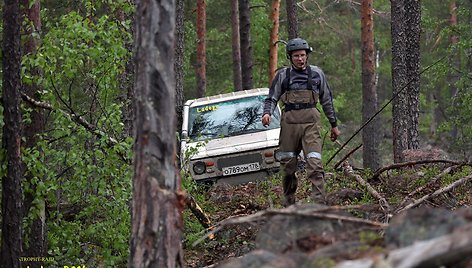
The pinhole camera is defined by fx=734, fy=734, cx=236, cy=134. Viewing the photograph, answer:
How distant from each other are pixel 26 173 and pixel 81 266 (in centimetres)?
150

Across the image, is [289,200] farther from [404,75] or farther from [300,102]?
[404,75]

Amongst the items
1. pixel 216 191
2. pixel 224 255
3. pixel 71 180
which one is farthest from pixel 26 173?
pixel 216 191

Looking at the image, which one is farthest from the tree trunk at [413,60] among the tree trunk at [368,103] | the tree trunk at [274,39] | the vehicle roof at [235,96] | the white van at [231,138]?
the tree trunk at [274,39]

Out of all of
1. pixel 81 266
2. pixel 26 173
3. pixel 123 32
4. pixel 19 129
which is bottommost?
pixel 81 266

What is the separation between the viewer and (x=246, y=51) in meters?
23.3

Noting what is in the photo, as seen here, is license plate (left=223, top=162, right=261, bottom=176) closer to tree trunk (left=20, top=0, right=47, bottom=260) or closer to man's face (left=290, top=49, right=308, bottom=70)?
man's face (left=290, top=49, right=308, bottom=70)

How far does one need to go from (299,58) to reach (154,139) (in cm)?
381

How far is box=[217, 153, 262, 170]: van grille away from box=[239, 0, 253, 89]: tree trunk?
1110 centimetres

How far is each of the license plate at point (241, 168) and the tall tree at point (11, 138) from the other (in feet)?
20.0

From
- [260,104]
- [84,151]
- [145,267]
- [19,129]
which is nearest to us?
[145,267]

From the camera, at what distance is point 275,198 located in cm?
1062

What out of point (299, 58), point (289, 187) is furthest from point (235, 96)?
point (299, 58)

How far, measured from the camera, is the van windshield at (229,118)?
13.3m

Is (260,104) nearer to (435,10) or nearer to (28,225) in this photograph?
(28,225)
